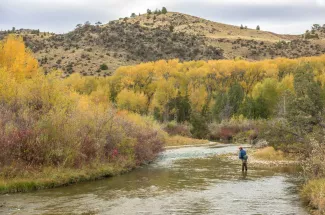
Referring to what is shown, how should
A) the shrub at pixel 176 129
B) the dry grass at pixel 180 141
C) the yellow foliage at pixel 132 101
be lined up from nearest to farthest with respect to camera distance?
the dry grass at pixel 180 141 < the shrub at pixel 176 129 < the yellow foliage at pixel 132 101

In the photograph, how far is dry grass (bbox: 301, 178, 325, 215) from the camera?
68.6 ft

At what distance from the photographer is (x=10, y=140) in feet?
99.6

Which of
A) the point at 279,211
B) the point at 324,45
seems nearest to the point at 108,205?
the point at 279,211

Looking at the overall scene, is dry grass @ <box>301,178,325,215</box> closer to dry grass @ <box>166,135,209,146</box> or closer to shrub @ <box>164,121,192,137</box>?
dry grass @ <box>166,135,209,146</box>

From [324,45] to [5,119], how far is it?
143498mm

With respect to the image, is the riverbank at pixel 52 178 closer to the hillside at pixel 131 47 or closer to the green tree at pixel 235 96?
the green tree at pixel 235 96

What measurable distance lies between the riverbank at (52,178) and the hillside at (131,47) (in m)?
85.2

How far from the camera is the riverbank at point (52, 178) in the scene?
2872 cm

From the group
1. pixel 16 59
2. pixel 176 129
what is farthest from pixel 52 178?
pixel 176 129

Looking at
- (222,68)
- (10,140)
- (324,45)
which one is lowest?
(10,140)

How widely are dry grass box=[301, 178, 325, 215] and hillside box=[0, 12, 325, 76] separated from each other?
97873 millimetres

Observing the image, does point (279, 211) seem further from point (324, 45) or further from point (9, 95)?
point (324, 45)

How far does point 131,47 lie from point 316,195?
394 feet

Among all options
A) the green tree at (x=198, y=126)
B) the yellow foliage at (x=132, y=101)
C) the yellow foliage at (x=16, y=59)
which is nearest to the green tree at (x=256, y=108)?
the green tree at (x=198, y=126)
